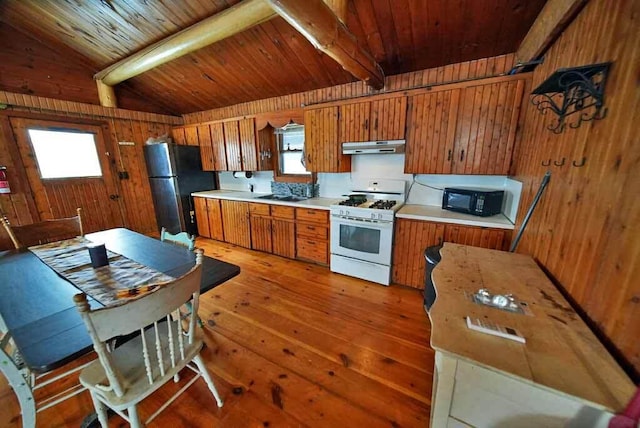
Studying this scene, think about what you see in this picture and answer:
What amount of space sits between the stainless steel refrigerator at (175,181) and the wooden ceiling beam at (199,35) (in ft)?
3.89

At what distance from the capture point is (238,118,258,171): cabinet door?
370 cm

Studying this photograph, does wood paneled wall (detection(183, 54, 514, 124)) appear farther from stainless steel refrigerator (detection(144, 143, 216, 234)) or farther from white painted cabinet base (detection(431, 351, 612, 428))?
white painted cabinet base (detection(431, 351, 612, 428))

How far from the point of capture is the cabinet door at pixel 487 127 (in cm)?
208

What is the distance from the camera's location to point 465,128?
228 centimetres

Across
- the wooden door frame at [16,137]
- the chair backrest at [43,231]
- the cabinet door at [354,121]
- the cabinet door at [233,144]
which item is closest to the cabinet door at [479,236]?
the cabinet door at [354,121]

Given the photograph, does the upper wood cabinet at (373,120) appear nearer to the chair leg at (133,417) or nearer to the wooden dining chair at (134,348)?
the wooden dining chair at (134,348)

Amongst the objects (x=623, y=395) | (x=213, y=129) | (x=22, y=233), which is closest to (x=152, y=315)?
(x=623, y=395)

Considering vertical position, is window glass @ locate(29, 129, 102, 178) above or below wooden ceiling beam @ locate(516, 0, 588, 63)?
below

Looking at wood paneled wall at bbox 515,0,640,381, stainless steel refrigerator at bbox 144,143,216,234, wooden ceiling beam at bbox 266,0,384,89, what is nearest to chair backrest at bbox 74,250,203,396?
wooden ceiling beam at bbox 266,0,384,89

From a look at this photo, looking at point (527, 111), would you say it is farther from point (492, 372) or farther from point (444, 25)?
point (492, 372)

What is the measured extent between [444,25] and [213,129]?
3.71 m

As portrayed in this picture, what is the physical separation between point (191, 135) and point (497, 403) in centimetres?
529

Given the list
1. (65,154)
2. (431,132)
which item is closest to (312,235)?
(431,132)

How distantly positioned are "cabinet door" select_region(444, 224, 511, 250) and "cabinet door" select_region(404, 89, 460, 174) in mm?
636
